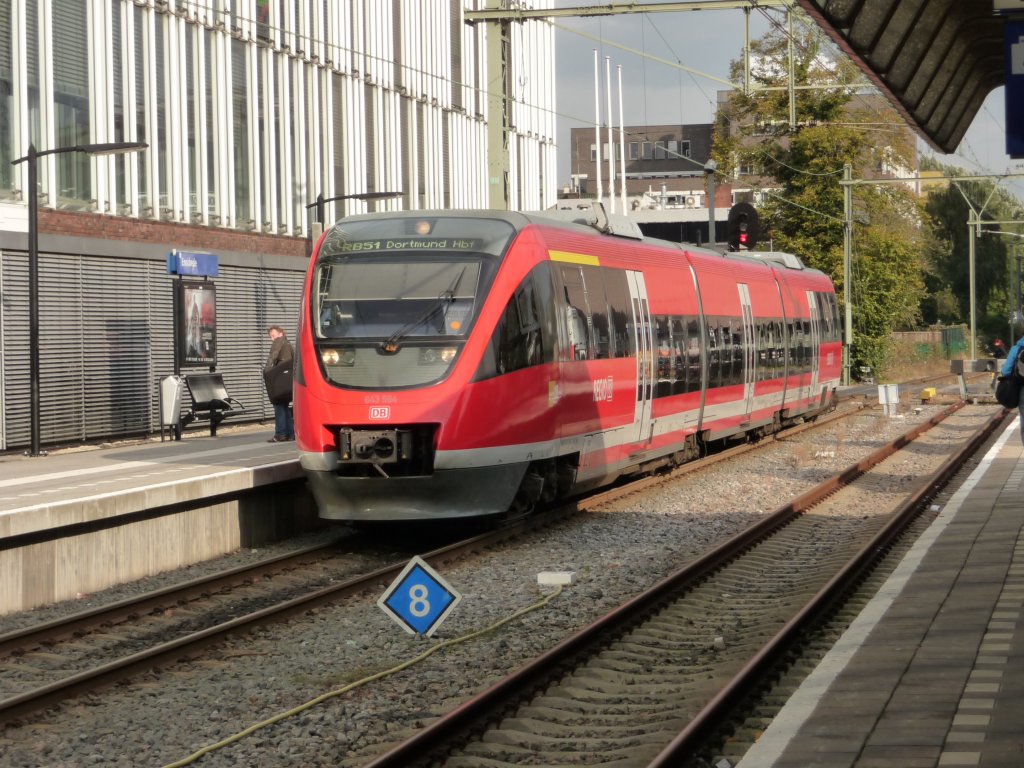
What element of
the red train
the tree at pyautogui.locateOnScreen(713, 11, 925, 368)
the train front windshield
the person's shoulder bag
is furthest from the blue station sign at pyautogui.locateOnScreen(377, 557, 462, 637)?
the tree at pyautogui.locateOnScreen(713, 11, 925, 368)

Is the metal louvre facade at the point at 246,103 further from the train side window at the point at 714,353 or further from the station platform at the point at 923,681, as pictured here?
the station platform at the point at 923,681

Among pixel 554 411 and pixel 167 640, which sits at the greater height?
pixel 554 411

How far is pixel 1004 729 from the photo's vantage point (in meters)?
6.54

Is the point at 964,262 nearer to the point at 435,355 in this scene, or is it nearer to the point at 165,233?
the point at 165,233

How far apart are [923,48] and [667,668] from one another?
6.16m

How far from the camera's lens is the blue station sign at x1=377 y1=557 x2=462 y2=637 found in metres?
9.20

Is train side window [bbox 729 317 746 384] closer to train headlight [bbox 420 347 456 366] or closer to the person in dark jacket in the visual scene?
the person in dark jacket

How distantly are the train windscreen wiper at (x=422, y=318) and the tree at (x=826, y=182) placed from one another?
1711 inches

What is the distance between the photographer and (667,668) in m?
9.46

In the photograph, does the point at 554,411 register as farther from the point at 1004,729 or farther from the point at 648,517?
the point at 1004,729

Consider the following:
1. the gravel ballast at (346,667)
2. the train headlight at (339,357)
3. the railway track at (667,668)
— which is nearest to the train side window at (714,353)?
the gravel ballast at (346,667)

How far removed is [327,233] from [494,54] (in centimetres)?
876

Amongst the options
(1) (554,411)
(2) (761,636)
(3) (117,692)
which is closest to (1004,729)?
(2) (761,636)

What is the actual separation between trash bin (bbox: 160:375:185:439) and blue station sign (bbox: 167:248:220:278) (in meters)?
2.24
